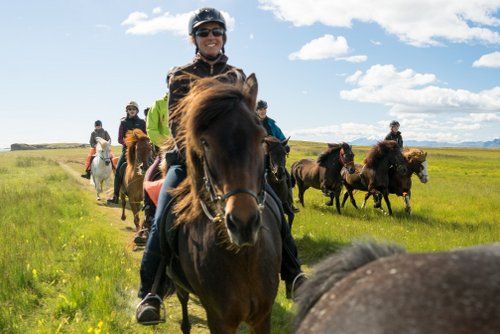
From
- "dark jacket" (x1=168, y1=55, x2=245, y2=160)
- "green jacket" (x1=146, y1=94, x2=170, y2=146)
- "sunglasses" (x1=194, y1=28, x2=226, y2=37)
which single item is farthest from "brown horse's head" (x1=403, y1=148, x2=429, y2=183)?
"sunglasses" (x1=194, y1=28, x2=226, y2=37)

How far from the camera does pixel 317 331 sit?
1344 mm

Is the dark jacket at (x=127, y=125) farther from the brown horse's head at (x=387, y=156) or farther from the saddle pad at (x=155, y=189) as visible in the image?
the saddle pad at (x=155, y=189)

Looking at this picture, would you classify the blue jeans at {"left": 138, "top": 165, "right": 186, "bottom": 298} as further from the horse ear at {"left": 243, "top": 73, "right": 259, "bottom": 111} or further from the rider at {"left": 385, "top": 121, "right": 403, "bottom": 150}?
the rider at {"left": 385, "top": 121, "right": 403, "bottom": 150}

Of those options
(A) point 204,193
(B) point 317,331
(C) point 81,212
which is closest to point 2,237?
(C) point 81,212

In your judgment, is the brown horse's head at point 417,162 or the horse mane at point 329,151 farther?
the horse mane at point 329,151

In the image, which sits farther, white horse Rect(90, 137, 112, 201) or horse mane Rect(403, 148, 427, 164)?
white horse Rect(90, 137, 112, 201)

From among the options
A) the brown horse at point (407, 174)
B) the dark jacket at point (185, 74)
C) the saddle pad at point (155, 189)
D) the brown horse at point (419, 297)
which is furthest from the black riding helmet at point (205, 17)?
the brown horse at point (407, 174)

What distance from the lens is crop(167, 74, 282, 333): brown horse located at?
275 centimetres

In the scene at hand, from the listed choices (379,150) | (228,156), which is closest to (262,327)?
(228,156)

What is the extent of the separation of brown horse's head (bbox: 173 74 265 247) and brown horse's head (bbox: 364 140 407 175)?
38.0 feet

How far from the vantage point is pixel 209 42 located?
13.6 ft

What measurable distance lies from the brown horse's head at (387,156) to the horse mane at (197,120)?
37.4 feet

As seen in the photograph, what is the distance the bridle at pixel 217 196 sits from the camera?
270 centimetres

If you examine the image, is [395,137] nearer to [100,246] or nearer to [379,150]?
[379,150]
